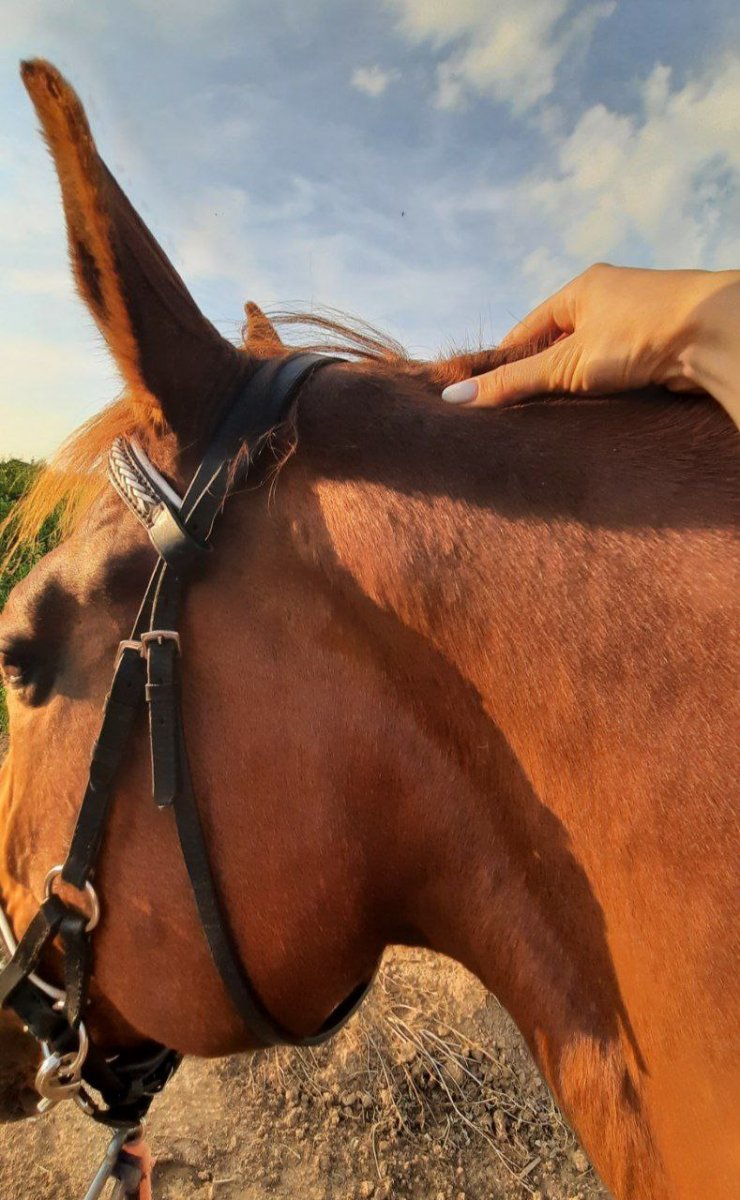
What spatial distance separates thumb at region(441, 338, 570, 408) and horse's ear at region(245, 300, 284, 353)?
560 millimetres

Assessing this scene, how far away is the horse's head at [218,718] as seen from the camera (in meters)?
1.29

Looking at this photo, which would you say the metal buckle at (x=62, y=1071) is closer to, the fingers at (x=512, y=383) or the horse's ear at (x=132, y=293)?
the horse's ear at (x=132, y=293)

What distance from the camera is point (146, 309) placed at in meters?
1.18

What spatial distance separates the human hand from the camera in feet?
3.49

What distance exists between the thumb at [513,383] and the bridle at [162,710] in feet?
1.03

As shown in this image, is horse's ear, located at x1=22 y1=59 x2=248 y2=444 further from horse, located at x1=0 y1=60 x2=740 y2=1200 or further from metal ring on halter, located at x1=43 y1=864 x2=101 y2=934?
metal ring on halter, located at x1=43 y1=864 x2=101 y2=934

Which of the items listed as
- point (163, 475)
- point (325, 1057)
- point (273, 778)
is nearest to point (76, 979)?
point (273, 778)

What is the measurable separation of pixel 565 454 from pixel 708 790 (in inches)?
22.7

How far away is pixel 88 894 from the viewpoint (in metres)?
1.45

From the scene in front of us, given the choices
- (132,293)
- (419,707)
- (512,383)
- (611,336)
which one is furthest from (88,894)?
(611,336)

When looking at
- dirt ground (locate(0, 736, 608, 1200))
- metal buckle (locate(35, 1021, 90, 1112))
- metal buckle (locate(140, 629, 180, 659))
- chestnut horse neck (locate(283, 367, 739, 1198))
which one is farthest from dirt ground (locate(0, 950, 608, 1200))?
metal buckle (locate(140, 629, 180, 659))

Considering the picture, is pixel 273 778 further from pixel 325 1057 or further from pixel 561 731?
pixel 325 1057

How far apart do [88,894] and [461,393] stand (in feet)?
4.19

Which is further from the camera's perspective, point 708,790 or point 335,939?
point 335,939
